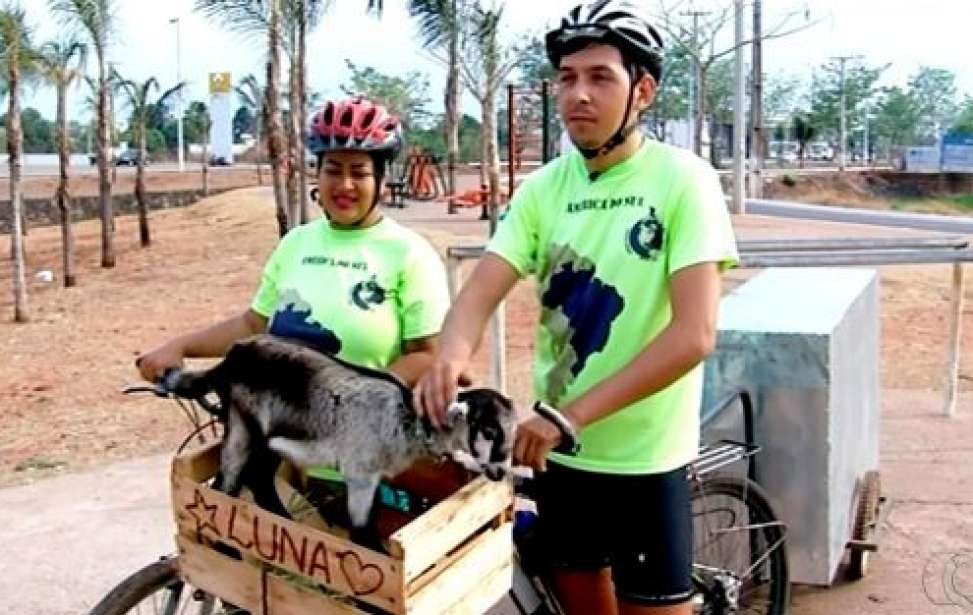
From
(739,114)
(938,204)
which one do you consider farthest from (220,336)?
(938,204)

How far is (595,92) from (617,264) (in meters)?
0.30

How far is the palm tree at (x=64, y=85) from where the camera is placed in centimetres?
1722

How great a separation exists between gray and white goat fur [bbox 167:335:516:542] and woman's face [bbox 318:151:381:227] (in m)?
0.35

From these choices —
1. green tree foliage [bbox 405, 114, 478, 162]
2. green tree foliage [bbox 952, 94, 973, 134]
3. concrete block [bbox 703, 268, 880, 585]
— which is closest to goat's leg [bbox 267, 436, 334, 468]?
concrete block [bbox 703, 268, 880, 585]

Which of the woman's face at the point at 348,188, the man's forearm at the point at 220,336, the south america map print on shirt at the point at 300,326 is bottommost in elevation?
the man's forearm at the point at 220,336

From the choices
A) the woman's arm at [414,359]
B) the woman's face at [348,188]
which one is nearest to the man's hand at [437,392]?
the woman's arm at [414,359]

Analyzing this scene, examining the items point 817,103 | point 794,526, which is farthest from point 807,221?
point 817,103

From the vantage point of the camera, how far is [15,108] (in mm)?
15484

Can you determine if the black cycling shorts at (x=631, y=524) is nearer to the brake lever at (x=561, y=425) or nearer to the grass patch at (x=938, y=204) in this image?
the brake lever at (x=561, y=425)

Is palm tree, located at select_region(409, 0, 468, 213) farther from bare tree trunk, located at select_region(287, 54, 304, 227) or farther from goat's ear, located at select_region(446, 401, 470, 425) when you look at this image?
goat's ear, located at select_region(446, 401, 470, 425)

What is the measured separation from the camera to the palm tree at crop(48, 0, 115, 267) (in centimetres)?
1773

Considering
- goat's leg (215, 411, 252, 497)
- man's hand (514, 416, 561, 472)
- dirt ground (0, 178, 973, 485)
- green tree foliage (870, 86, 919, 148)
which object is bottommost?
dirt ground (0, 178, 973, 485)

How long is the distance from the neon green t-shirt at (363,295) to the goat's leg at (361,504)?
0.39 meters

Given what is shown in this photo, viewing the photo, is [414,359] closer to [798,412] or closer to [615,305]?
[615,305]
